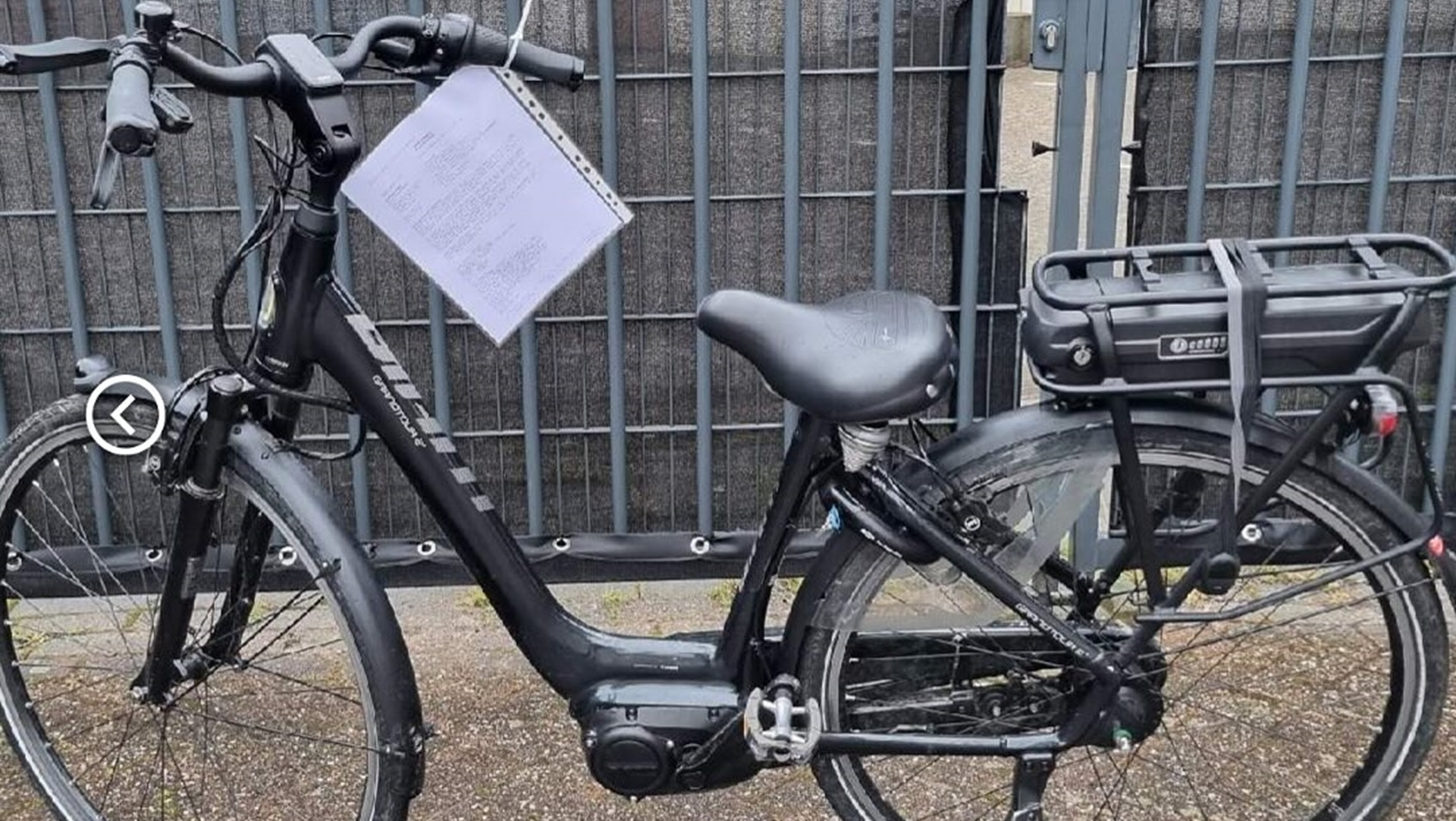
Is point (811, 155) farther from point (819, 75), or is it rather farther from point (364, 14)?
point (364, 14)

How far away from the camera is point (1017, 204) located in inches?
146

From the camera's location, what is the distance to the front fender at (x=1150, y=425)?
2422 mm

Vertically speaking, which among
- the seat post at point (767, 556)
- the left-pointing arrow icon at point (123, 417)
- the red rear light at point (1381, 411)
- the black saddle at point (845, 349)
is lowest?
the seat post at point (767, 556)

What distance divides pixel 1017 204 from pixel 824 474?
1.45 metres

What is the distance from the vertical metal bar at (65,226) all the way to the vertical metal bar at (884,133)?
6.41 feet

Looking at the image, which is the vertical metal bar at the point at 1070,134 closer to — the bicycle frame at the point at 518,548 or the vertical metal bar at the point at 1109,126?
the vertical metal bar at the point at 1109,126

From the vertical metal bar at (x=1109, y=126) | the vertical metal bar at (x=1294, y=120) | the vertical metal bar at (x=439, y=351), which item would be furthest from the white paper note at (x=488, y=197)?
the vertical metal bar at (x=1294, y=120)

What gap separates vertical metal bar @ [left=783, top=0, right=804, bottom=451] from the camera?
3.53 metres

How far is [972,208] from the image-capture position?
363 centimetres

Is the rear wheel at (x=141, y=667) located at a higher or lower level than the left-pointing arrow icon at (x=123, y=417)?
lower

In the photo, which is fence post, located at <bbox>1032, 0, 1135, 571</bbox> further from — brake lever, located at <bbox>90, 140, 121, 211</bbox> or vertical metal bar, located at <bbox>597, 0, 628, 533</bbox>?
brake lever, located at <bbox>90, 140, 121, 211</bbox>

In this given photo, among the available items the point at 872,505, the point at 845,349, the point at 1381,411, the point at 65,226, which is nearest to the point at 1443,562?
the point at 1381,411

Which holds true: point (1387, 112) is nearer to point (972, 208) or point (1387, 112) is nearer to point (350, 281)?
point (972, 208)

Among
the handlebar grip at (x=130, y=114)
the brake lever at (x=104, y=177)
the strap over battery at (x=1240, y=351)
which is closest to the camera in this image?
the handlebar grip at (x=130, y=114)
